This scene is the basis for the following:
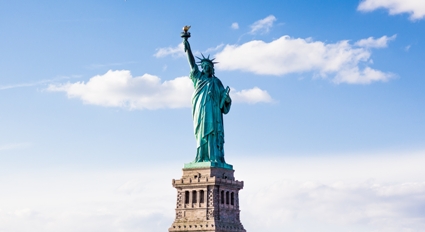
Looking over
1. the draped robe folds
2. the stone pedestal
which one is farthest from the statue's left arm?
the stone pedestal

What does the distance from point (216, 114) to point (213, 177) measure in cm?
632

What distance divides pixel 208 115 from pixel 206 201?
25.9ft

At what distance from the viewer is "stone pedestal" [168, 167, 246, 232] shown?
236ft

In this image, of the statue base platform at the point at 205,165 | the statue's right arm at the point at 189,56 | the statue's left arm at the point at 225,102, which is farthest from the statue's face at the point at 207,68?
the statue base platform at the point at 205,165

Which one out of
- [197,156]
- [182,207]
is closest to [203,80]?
[197,156]

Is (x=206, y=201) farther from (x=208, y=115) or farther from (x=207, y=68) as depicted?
(x=207, y=68)

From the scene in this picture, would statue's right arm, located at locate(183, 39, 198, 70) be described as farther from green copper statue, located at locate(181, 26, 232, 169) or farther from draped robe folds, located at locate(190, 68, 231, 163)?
draped robe folds, located at locate(190, 68, 231, 163)

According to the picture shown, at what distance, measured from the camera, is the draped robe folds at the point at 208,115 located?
74375 millimetres

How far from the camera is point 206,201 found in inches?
2842

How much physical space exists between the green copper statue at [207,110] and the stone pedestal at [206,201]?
108 cm

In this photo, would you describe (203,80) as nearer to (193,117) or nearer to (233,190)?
(193,117)

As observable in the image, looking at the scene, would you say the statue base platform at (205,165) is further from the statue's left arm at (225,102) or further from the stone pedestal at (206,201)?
the statue's left arm at (225,102)

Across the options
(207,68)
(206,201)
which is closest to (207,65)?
(207,68)

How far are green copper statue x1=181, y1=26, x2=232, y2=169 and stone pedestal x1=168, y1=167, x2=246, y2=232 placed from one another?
1078 mm
